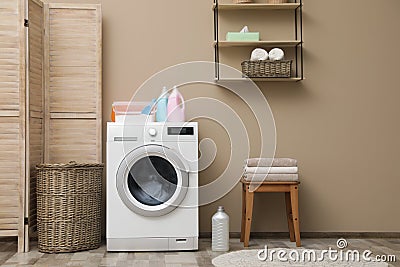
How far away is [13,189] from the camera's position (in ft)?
14.1

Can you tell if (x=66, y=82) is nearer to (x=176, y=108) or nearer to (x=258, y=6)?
(x=176, y=108)

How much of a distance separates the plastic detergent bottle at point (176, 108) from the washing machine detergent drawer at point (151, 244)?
2.51 ft

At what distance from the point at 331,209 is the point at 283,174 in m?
0.66

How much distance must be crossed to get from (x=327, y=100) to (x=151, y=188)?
149 centimetres

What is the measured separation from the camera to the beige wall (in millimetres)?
4879

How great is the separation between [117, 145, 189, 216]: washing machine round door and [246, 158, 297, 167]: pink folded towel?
0.53 m

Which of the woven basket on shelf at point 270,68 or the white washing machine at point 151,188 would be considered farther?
the woven basket on shelf at point 270,68

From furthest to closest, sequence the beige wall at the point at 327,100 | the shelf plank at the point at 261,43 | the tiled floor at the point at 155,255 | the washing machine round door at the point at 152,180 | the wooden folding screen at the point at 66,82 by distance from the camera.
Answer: the beige wall at the point at 327,100 → the shelf plank at the point at 261,43 → the wooden folding screen at the point at 66,82 → the washing machine round door at the point at 152,180 → the tiled floor at the point at 155,255

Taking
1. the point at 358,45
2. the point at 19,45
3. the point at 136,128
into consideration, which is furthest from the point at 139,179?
the point at 358,45

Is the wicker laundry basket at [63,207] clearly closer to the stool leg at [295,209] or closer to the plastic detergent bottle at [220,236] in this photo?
the plastic detergent bottle at [220,236]

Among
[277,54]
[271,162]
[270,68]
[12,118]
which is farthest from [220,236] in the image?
[12,118]

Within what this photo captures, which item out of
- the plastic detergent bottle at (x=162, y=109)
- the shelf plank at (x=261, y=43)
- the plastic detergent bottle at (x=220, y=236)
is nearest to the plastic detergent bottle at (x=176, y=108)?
the plastic detergent bottle at (x=162, y=109)

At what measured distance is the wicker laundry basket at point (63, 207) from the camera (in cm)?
425

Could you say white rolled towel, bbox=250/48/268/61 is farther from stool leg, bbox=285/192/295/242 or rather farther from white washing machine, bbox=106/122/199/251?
stool leg, bbox=285/192/295/242
